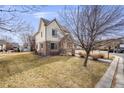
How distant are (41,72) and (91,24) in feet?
6.00

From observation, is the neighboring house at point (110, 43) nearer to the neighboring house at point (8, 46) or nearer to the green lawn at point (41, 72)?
the green lawn at point (41, 72)

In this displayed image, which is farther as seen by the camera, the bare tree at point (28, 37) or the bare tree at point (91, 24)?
Result: the bare tree at point (91, 24)

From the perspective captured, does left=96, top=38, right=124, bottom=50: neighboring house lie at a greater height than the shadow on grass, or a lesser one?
greater

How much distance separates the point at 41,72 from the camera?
16.1ft

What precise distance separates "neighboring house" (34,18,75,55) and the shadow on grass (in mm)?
191


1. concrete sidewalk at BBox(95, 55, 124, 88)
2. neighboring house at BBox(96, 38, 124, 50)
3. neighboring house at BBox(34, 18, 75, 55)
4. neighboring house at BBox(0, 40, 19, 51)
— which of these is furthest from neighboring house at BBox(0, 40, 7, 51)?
neighboring house at BBox(96, 38, 124, 50)

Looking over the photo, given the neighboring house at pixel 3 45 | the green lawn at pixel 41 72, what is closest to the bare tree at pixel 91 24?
the green lawn at pixel 41 72

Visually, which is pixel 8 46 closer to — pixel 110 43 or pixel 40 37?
→ pixel 40 37

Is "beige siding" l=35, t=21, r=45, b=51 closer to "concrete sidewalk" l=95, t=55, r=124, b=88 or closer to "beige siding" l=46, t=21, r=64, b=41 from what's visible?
"beige siding" l=46, t=21, r=64, b=41

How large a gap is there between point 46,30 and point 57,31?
11.2 inches

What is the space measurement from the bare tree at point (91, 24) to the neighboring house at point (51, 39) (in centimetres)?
27

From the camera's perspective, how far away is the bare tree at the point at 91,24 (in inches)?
205

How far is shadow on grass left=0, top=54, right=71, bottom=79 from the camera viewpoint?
4543mm
